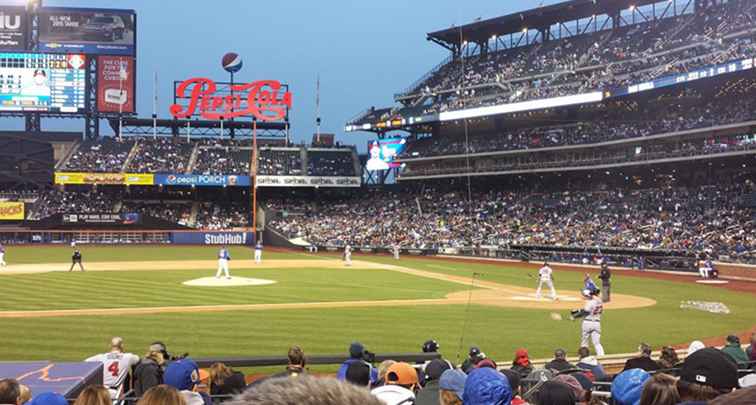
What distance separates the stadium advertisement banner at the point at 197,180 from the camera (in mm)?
73938

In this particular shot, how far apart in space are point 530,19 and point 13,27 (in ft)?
190

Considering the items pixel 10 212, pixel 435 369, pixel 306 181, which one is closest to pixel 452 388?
pixel 435 369

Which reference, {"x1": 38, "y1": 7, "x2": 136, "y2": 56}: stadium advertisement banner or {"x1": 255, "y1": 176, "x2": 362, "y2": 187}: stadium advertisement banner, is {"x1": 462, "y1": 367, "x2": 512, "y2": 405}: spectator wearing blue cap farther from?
{"x1": 38, "y1": 7, "x2": 136, "y2": 56}: stadium advertisement banner

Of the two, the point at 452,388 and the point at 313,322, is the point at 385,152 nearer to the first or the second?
the point at 313,322

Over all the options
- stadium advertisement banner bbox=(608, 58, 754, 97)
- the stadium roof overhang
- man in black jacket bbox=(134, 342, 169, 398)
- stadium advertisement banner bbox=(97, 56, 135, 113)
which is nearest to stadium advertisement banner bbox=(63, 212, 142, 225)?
stadium advertisement banner bbox=(97, 56, 135, 113)

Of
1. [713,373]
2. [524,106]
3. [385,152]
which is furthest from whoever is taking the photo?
[385,152]

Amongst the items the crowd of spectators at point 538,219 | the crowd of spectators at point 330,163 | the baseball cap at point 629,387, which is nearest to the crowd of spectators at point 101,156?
the crowd of spectators at point 538,219

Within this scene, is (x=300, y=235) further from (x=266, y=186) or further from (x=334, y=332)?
(x=334, y=332)

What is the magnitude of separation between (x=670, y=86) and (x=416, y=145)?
102ft

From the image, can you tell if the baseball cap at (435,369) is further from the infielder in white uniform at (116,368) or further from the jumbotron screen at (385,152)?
the jumbotron screen at (385,152)

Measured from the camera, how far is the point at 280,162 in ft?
264

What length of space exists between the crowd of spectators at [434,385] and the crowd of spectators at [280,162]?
69.1 metres

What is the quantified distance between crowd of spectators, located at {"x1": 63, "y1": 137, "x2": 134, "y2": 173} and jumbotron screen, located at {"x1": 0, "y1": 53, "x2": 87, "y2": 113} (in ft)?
18.0

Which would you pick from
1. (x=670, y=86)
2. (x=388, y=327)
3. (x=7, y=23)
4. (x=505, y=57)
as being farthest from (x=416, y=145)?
(x=388, y=327)
